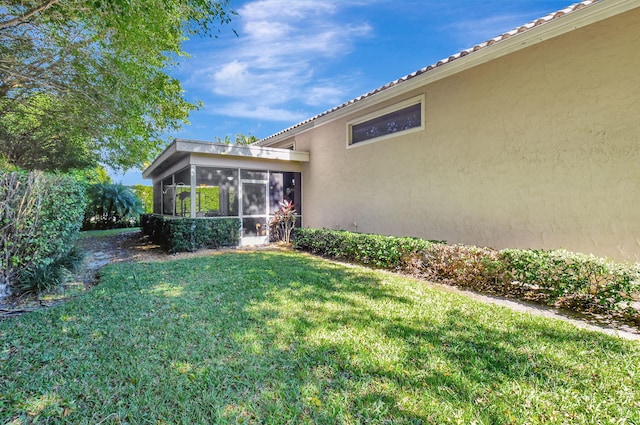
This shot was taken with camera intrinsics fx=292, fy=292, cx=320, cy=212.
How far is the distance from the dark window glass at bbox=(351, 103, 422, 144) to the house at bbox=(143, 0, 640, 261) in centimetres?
4

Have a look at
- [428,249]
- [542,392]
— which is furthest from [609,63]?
[542,392]

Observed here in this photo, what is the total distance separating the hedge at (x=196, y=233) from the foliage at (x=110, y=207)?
9.97 m

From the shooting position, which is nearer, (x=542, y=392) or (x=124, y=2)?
Result: (x=542, y=392)

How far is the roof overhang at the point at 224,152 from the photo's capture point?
9.47 m

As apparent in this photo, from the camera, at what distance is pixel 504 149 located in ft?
20.9

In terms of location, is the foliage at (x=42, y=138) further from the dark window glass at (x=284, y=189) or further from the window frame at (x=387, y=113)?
the window frame at (x=387, y=113)

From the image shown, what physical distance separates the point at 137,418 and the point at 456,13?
10601 millimetres

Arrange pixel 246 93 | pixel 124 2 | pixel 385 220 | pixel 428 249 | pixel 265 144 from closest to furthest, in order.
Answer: pixel 124 2
pixel 428 249
pixel 385 220
pixel 265 144
pixel 246 93

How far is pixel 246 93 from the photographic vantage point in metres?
22.2

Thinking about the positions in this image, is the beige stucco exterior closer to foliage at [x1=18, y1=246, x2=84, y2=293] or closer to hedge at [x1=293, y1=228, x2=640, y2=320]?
hedge at [x1=293, y1=228, x2=640, y2=320]

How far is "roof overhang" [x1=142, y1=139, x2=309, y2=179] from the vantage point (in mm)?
9469

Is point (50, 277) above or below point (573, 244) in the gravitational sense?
below

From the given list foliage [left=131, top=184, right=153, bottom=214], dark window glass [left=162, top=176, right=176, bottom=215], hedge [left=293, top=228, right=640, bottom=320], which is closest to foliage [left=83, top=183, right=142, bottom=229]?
foliage [left=131, top=184, right=153, bottom=214]

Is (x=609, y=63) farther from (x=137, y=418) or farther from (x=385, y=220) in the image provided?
(x=137, y=418)
